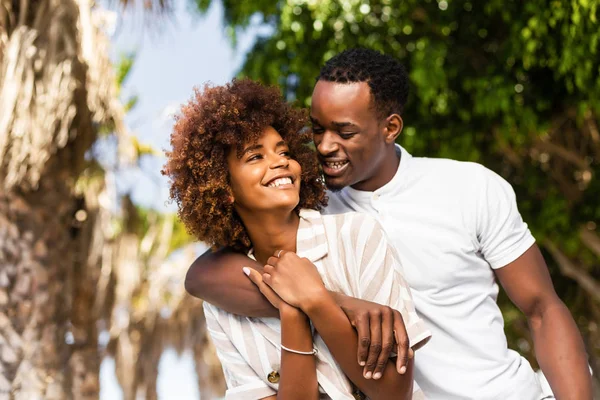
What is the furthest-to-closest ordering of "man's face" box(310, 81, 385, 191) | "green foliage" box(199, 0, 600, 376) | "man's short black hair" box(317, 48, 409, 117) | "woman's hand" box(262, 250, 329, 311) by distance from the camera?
"green foliage" box(199, 0, 600, 376)
"man's short black hair" box(317, 48, 409, 117)
"man's face" box(310, 81, 385, 191)
"woman's hand" box(262, 250, 329, 311)

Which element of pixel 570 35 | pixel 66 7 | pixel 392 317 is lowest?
pixel 392 317

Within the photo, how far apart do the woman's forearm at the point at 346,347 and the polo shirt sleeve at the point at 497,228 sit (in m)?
0.70

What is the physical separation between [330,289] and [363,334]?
0.35 meters

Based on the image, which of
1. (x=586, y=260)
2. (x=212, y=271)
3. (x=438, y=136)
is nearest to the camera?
(x=212, y=271)

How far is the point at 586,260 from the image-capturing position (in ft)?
36.8

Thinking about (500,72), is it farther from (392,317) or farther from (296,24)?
(392,317)

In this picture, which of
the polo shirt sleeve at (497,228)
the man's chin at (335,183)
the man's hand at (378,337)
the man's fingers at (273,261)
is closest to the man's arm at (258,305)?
the man's hand at (378,337)

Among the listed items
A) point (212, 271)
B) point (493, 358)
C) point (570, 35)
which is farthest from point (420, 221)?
point (570, 35)

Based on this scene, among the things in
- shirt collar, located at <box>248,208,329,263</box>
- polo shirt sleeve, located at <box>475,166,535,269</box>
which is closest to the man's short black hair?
polo shirt sleeve, located at <box>475,166,535,269</box>

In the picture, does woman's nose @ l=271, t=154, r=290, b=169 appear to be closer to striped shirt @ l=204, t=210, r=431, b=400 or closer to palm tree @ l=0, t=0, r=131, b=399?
striped shirt @ l=204, t=210, r=431, b=400

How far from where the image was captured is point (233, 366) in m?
2.72

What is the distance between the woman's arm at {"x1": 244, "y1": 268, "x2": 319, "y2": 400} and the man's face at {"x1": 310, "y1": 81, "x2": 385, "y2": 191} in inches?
28.2

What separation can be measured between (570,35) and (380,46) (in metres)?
2.34

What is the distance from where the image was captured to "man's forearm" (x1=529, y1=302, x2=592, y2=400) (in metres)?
2.80
